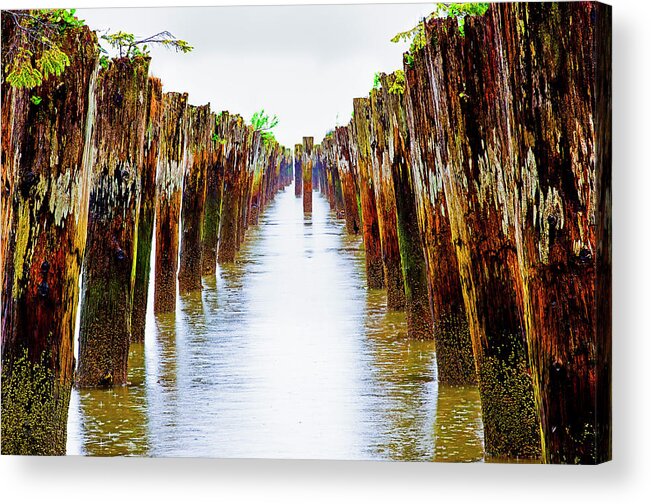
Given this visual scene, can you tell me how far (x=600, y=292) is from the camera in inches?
300

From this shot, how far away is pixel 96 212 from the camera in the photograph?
9297 mm

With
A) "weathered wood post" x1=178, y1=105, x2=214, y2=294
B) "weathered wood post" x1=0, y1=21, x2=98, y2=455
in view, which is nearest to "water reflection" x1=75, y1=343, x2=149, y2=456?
"weathered wood post" x1=0, y1=21, x2=98, y2=455

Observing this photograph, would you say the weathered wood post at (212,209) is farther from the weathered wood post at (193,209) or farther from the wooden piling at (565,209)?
the wooden piling at (565,209)

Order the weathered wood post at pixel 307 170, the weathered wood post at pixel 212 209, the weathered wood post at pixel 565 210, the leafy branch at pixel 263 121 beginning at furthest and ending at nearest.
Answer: the weathered wood post at pixel 212 209
the weathered wood post at pixel 307 170
the leafy branch at pixel 263 121
the weathered wood post at pixel 565 210

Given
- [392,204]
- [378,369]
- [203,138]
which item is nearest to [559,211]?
[378,369]

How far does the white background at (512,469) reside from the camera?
7652 millimetres

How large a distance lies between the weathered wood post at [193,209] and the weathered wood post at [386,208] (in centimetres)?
127

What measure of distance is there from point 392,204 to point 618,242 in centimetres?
502

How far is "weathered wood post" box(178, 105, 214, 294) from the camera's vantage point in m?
10.8

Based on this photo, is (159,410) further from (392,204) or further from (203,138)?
(392,204)

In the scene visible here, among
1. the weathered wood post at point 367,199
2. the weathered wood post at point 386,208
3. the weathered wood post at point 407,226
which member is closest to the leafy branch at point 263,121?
the weathered wood post at point 367,199

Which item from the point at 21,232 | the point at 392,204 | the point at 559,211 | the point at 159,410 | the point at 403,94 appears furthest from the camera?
the point at 392,204

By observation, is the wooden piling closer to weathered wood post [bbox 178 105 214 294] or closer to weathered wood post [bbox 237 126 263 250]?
weathered wood post [bbox 237 126 263 250]

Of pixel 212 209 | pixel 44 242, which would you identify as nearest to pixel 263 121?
pixel 44 242
